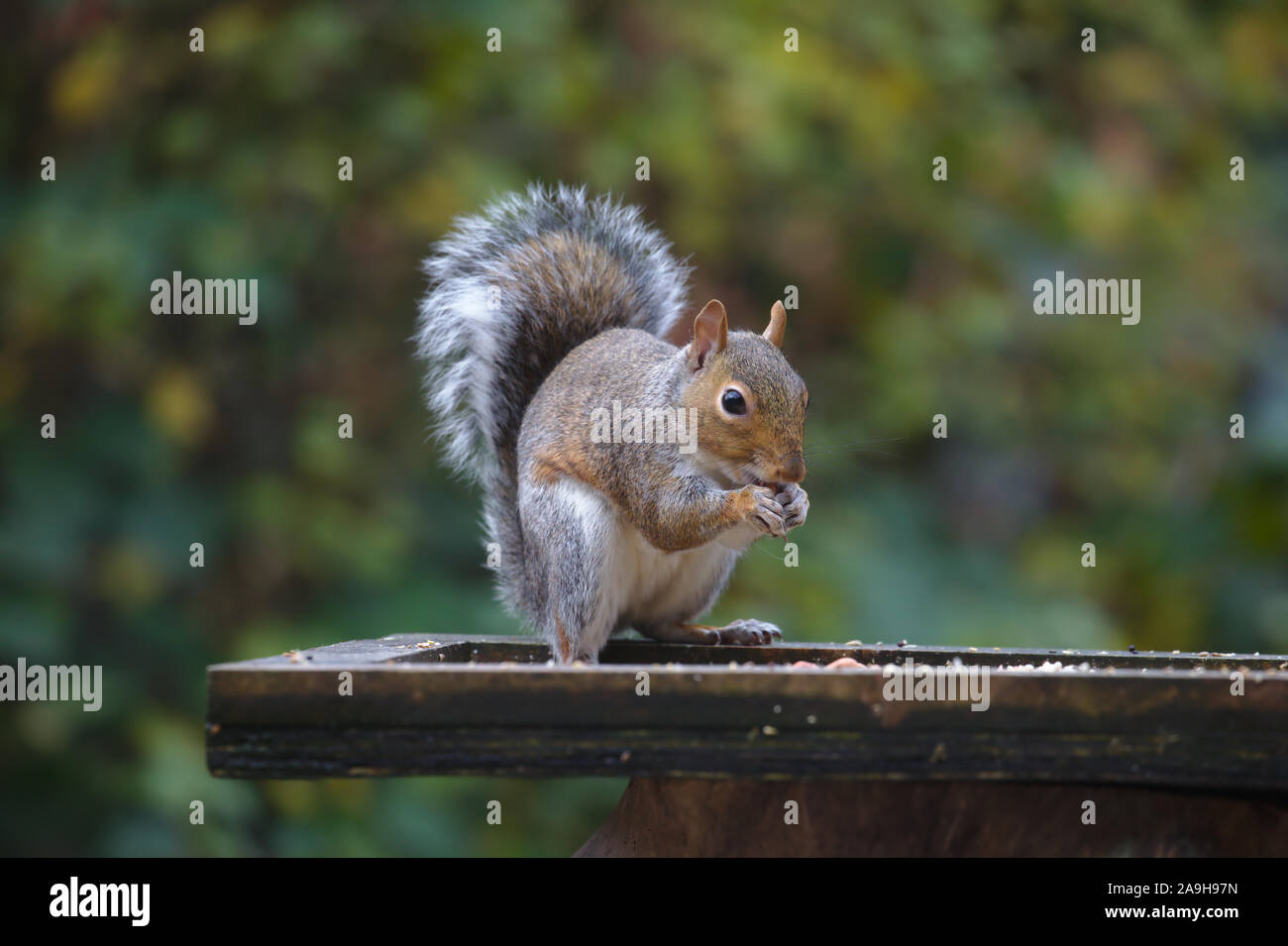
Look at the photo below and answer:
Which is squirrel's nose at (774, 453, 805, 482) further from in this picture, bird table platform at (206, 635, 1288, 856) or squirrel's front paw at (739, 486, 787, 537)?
bird table platform at (206, 635, 1288, 856)

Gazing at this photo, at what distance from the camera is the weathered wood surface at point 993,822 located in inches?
55.1

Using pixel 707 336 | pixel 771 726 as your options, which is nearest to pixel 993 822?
pixel 771 726

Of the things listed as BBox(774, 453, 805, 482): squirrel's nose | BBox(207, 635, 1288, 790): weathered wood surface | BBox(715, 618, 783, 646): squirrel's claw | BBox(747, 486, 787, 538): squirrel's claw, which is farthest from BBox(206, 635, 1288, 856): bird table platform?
BBox(715, 618, 783, 646): squirrel's claw

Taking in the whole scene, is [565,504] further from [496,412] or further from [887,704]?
[887,704]

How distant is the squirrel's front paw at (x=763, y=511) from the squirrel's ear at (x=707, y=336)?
0.74 feet

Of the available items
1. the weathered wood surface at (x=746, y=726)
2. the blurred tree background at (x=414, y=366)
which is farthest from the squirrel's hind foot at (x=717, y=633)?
the blurred tree background at (x=414, y=366)

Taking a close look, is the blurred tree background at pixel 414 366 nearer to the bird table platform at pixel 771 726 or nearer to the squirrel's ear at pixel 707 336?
the squirrel's ear at pixel 707 336

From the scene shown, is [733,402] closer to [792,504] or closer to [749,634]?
[792,504]

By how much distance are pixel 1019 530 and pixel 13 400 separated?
2.67 m

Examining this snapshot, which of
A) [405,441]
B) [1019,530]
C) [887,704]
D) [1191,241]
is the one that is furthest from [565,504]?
[1191,241]

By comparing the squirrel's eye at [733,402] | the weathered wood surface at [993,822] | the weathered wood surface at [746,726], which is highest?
the squirrel's eye at [733,402]

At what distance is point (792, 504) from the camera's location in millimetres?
1773

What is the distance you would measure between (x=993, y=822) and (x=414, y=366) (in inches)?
99.0

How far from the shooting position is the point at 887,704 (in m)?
1.31
